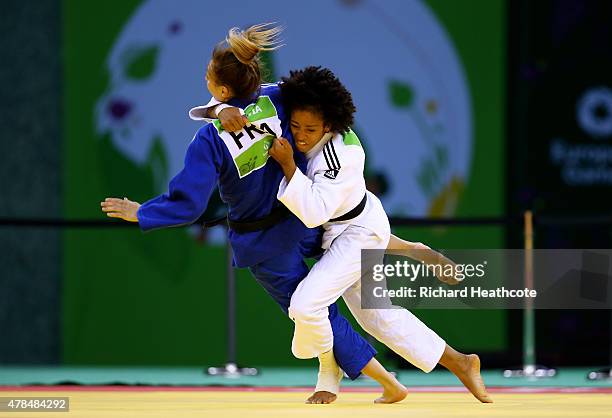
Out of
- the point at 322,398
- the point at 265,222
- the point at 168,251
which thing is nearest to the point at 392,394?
the point at 322,398

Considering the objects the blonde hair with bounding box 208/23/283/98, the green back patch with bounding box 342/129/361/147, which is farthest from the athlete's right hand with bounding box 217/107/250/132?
the green back patch with bounding box 342/129/361/147

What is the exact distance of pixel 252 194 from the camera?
14.8 feet

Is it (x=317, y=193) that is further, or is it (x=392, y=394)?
(x=392, y=394)

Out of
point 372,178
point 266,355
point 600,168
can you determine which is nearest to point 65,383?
point 266,355

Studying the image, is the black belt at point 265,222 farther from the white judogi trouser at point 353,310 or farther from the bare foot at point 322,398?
the bare foot at point 322,398

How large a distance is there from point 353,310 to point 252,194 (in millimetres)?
639

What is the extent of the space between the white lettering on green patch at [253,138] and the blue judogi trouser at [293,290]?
0.38 metres

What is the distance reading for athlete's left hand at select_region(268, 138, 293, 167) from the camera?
4.38 meters

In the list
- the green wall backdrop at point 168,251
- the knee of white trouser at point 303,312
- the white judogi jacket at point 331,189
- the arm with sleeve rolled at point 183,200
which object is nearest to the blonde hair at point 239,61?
the arm with sleeve rolled at point 183,200

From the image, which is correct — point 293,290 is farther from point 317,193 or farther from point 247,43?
point 247,43

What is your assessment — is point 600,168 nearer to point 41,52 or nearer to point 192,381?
point 192,381

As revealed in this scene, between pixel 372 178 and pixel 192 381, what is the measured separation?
6.40 feet

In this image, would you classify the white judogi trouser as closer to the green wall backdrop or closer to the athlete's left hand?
the athlete's left hand

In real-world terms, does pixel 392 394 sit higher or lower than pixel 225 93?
lower
